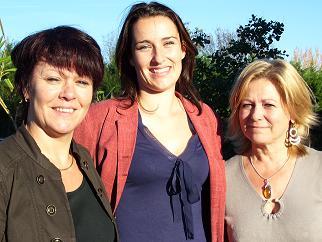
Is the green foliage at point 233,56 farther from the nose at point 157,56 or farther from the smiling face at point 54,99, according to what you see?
the smiling face at point 54,99

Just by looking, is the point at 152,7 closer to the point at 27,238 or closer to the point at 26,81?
the point at 26,81

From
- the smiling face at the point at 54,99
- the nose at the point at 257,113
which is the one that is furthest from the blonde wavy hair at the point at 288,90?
the smiling face at the point at 54,99

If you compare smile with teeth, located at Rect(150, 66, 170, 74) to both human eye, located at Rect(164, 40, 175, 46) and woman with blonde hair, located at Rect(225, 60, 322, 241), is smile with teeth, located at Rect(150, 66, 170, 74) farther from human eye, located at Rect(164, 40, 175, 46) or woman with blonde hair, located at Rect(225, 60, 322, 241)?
woman with blonde hair, located at Rect(225, 60, 322, 241)

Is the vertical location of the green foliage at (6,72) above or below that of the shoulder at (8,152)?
below

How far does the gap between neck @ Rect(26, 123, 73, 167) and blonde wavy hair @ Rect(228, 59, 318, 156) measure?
122 centimetres

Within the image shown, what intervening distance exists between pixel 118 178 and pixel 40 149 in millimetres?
683

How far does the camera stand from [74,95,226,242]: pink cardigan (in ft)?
9.60

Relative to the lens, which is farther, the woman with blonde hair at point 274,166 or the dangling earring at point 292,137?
the dangling earring at point 292,137

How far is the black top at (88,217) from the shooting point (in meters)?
2.28

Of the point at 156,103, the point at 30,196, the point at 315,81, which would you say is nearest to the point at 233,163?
the point at 156,103

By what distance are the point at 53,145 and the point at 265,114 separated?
131cm

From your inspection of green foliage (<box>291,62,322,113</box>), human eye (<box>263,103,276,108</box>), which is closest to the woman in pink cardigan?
human eye (<box>263,103,276,108</box>)

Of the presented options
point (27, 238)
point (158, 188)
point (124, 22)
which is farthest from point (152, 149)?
point (27, 238)

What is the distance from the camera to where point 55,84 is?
7.52 feet
